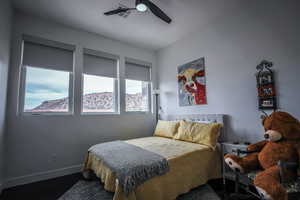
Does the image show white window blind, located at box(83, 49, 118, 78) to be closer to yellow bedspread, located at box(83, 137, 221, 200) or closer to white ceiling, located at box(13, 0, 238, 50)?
white ceiling, located at box(13, 0, 238, 50)

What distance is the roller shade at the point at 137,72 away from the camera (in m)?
3.74

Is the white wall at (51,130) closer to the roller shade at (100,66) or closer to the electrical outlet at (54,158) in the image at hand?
the electrical outlet at (54,158)

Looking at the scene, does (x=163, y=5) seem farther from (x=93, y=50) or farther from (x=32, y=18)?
(x=32, y=18)

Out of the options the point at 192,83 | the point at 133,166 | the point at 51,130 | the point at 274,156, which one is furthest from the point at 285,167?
the point at 51,130

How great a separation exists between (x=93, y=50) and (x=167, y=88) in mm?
2051

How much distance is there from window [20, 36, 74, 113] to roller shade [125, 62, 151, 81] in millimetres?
1328

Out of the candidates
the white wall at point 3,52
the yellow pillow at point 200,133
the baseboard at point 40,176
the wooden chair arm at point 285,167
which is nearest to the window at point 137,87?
the yellow pillow at point 200,133

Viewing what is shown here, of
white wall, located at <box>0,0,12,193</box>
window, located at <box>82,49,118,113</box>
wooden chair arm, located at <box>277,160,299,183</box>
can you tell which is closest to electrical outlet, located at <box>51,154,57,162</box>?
white wall, located at <box>0,0,12,193</box>

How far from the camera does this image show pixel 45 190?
215 centimetres

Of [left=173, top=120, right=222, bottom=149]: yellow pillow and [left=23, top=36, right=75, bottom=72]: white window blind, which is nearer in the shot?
[left=173, top=120, right=222, bottom=149]: yellow pillow

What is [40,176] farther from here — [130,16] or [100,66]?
[130,16]

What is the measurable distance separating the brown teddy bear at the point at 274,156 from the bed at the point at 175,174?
0.48 metres

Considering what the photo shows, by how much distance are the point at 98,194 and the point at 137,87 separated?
260cm

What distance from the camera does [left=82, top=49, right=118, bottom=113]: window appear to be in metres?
3.11
